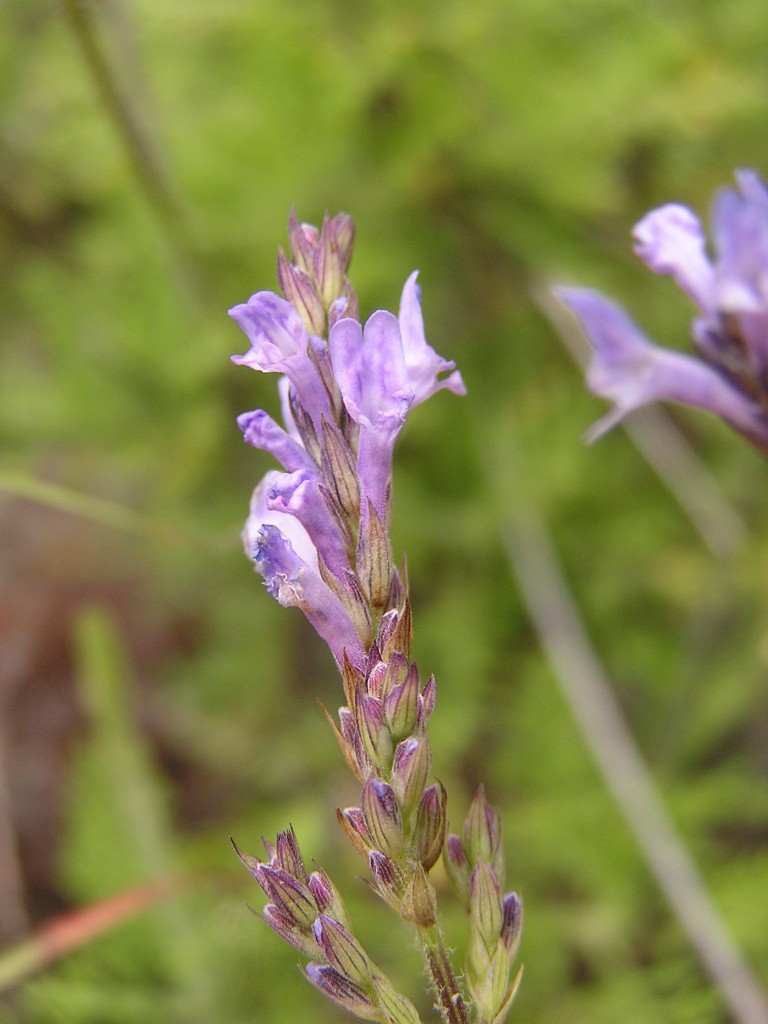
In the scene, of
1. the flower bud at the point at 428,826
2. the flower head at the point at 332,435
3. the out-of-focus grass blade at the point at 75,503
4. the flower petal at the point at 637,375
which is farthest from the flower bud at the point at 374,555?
the out-of-focus grass blade at the point at 75,503

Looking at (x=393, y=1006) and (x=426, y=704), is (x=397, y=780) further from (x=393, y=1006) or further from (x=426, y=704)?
(x=393, y=1006)

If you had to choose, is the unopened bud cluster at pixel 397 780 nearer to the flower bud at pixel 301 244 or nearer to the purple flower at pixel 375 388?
the purple flower at pixel 375 388

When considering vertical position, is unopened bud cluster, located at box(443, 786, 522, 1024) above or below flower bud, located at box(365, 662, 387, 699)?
below

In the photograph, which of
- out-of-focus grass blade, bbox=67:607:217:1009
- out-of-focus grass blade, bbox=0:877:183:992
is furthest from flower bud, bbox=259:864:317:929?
out-of-focus grass blade, bbox=67:607:217:1009

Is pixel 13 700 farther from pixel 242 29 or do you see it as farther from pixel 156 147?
pixel 242 29

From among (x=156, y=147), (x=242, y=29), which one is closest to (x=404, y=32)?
(x=242, y=29)

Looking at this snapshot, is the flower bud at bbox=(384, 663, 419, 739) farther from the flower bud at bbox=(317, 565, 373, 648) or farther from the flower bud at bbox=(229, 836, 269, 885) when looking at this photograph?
the flower bud at bbox=(229, 836, 269, 885)
